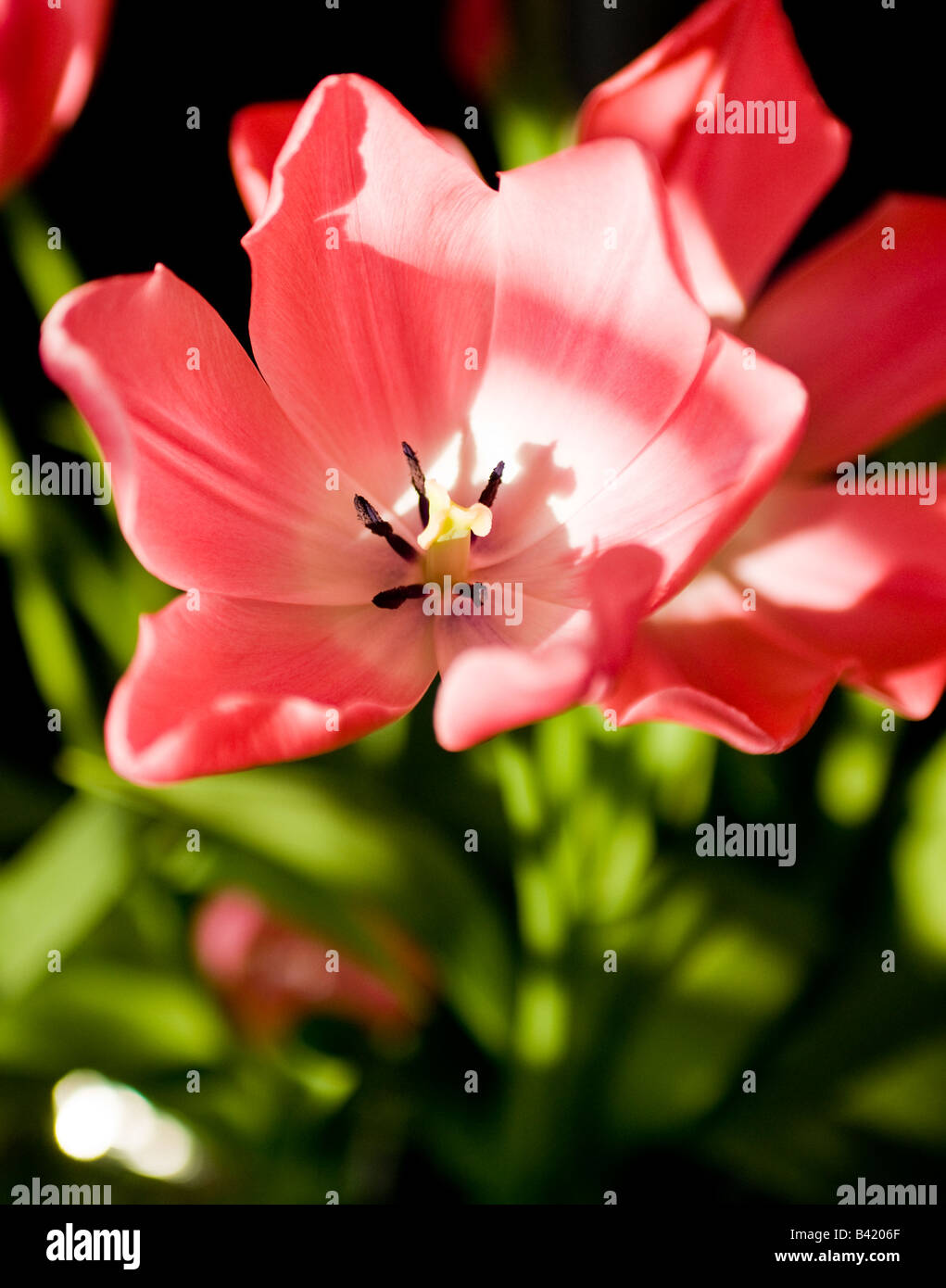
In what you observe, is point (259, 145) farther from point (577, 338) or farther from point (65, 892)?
point (65, 892)

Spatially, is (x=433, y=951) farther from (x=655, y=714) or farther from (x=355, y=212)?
(x=355, y=212)

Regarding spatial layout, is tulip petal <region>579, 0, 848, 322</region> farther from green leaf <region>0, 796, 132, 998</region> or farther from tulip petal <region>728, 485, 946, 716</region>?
green leaf <region>0, 796, 132, 998</region>

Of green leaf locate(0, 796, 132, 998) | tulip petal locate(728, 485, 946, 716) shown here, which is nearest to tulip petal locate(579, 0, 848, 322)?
tulip petal locate(728, 485, 946, 716)

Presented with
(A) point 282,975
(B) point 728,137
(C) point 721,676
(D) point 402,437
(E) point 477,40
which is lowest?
(A) point 282,975

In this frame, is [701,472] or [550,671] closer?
[550,671]

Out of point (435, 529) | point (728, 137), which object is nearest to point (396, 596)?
point (435, 529)

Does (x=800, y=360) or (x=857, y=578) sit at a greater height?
(x=800, y=360)
